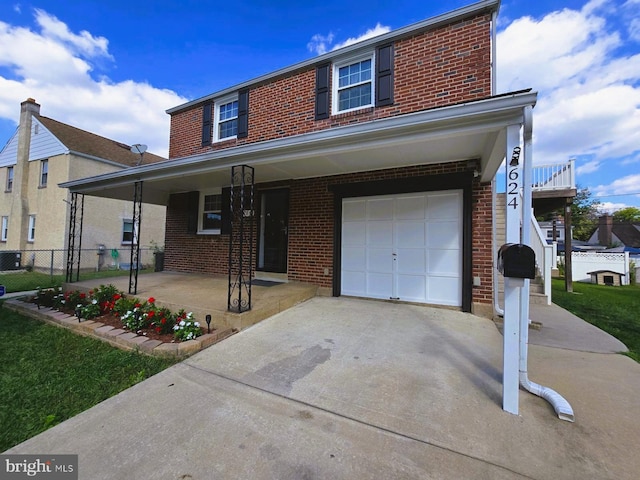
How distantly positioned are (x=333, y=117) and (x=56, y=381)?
20.8 ft

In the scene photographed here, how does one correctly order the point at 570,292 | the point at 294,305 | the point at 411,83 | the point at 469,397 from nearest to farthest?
the point at 469,397
the point at 294,305
the point at 411,83
the point at 570,292

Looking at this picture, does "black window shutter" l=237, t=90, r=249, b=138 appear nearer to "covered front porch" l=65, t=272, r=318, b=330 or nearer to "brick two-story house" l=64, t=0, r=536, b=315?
"brick two-story house" l=64, t=0, r=536, b=315

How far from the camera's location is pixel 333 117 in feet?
20.9

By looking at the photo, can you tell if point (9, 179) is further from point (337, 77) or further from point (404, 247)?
point (404, 247)

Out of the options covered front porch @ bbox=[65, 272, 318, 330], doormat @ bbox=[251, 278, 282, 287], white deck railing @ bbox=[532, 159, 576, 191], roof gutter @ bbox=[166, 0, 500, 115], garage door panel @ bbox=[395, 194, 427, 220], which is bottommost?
covered front porch @ bbox=[65, 272, 318, 330]

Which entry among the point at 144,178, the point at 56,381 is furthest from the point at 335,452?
the point at 144,178

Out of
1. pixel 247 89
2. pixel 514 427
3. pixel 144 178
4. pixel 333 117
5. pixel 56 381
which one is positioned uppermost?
pixel 247 89

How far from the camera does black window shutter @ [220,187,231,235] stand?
7.35 m

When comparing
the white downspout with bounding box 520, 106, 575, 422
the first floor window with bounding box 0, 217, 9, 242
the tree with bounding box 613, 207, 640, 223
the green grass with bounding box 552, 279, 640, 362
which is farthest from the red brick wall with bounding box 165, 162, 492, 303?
the tree with bounding box 613, 207, 640, 223

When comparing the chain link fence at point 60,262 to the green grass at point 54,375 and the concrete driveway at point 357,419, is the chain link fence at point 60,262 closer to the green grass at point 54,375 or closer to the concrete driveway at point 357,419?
the green grass at point 54,375

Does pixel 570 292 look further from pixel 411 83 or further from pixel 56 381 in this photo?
pixel 56 381

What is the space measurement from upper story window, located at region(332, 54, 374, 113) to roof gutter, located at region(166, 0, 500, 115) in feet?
0.83

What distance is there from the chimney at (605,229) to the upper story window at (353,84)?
40.1m

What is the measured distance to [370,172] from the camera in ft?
18.6
